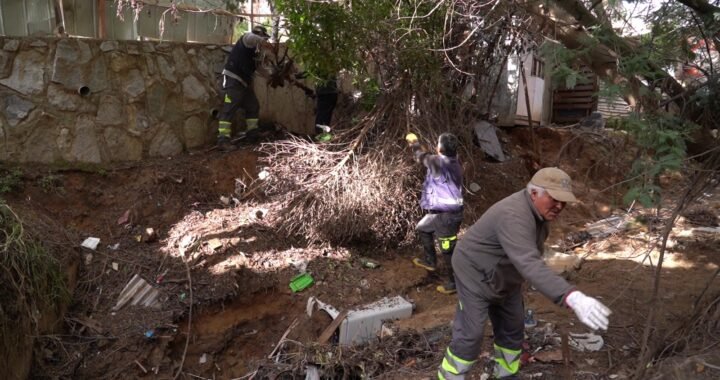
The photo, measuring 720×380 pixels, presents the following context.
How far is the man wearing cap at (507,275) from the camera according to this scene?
101 inches

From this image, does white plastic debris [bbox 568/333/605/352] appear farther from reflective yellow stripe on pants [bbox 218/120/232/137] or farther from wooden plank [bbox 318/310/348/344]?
reflective yellow stripe on pants [bbox 218/120/232/137]

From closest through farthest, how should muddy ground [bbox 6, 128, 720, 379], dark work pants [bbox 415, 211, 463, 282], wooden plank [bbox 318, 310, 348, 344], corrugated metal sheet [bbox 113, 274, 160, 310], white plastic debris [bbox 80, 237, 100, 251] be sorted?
muddy ground [bbox 6, 128, 720, 379] < wooden plank [bbox 318, 310, 348, 344] < corrugated metal sheet [bbox 113, 274, 160, 310] < dark work pants [bbox 415, 211, 463, 282] < white plastic debris [bbox 80, 237, 100, 251]

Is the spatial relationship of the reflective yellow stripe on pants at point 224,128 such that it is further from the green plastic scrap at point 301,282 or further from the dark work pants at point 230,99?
the green plastic scrap at point 301,282

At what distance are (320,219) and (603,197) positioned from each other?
486 centimetres

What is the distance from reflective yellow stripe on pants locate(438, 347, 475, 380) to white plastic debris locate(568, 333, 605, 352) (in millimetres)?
1033

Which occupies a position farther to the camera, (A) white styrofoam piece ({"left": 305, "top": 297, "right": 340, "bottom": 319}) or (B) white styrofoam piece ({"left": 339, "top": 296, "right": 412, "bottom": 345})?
(A) white styrofoam piece ({"left": 305, "top": 297, "right": 340, "bottom": 319})

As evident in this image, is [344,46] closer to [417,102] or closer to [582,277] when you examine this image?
[417,102]

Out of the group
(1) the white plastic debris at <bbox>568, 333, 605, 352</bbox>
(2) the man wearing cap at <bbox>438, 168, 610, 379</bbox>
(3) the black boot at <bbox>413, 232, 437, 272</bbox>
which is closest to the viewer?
(2) the man wearing cap at <bbox>438, 168, 610, 379</bbox>

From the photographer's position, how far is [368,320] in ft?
15.9

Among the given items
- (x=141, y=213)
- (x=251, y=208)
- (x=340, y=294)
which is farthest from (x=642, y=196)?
(x=141, y=213)

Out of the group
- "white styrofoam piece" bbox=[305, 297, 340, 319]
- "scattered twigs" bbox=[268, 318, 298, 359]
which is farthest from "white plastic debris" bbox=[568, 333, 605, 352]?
"scattered twigs" bbox=[268, 318, 298, 359]

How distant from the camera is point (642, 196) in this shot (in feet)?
9.04

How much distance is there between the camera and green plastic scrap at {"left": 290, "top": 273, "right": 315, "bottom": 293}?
533cm

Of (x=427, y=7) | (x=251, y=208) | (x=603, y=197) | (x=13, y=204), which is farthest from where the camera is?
(x=603, y=197)
